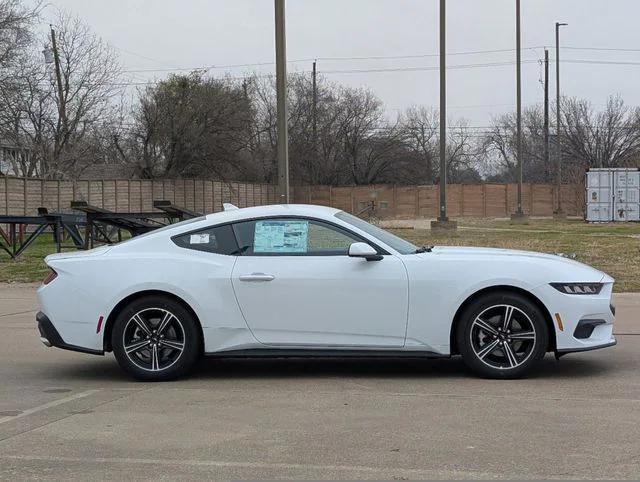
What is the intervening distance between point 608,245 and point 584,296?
1487 cm

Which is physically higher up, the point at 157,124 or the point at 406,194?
the point at 157,124

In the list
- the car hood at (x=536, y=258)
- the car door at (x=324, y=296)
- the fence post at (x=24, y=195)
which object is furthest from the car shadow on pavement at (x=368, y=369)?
the fence post at (x=24, y=195)

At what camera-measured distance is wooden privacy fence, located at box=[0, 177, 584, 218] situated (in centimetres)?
3206

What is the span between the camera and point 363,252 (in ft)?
21.8

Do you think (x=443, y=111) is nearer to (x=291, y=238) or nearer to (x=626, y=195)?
(x=626, y=195)

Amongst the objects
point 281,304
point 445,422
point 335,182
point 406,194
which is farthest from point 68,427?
point 335,182

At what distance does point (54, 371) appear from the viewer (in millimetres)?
7680

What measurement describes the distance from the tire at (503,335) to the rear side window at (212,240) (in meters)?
2.18

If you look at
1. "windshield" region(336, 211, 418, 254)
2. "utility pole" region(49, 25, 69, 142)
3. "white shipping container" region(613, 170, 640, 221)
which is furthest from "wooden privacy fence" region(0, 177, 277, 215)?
"windshield" region(336, 211, 418, 254)

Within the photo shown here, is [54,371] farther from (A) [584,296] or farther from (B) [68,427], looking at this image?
(A) [584,296]

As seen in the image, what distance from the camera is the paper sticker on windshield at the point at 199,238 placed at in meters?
7.05

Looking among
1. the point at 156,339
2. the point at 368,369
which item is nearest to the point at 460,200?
the point at 368,369

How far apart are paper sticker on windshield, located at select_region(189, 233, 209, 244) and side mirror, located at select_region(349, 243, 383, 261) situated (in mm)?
1360

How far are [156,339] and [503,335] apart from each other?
121 inches
